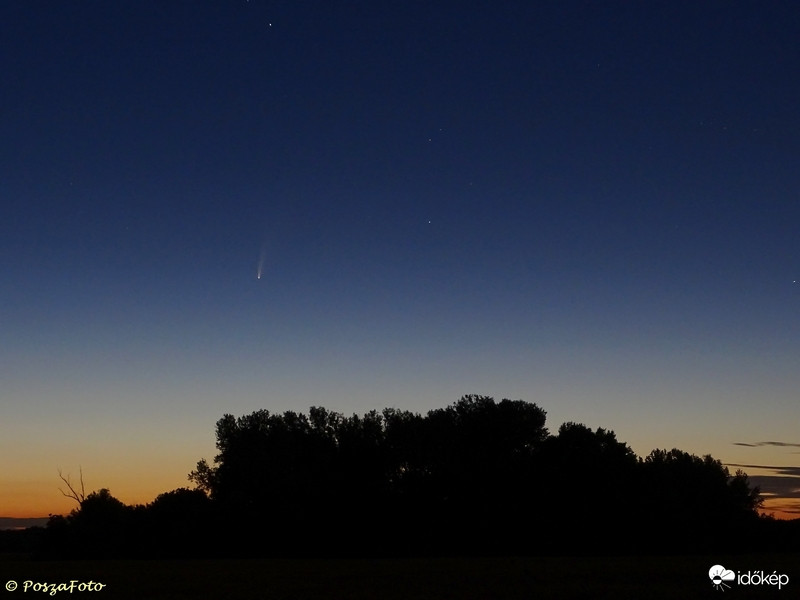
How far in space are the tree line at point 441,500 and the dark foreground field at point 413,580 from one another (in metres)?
19.9

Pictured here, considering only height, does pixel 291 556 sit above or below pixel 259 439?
below

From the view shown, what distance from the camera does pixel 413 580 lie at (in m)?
38.3

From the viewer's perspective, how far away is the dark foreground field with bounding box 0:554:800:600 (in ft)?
104

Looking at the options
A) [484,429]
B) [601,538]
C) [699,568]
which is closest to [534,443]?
[484,429]

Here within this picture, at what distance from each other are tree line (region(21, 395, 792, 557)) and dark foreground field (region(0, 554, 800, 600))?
1985 cm

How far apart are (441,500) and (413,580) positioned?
33.7 metres

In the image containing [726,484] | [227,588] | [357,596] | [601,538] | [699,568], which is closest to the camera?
[357,596]

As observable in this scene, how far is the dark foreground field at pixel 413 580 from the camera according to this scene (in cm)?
3162

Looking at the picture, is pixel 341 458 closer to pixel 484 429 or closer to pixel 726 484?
pixel 484 429

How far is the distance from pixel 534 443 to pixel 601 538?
36.2 feet

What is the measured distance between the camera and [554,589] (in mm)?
32500

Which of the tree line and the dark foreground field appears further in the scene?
the tree line

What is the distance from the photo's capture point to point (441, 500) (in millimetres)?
71562

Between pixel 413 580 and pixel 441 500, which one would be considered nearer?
pixel 413 580
